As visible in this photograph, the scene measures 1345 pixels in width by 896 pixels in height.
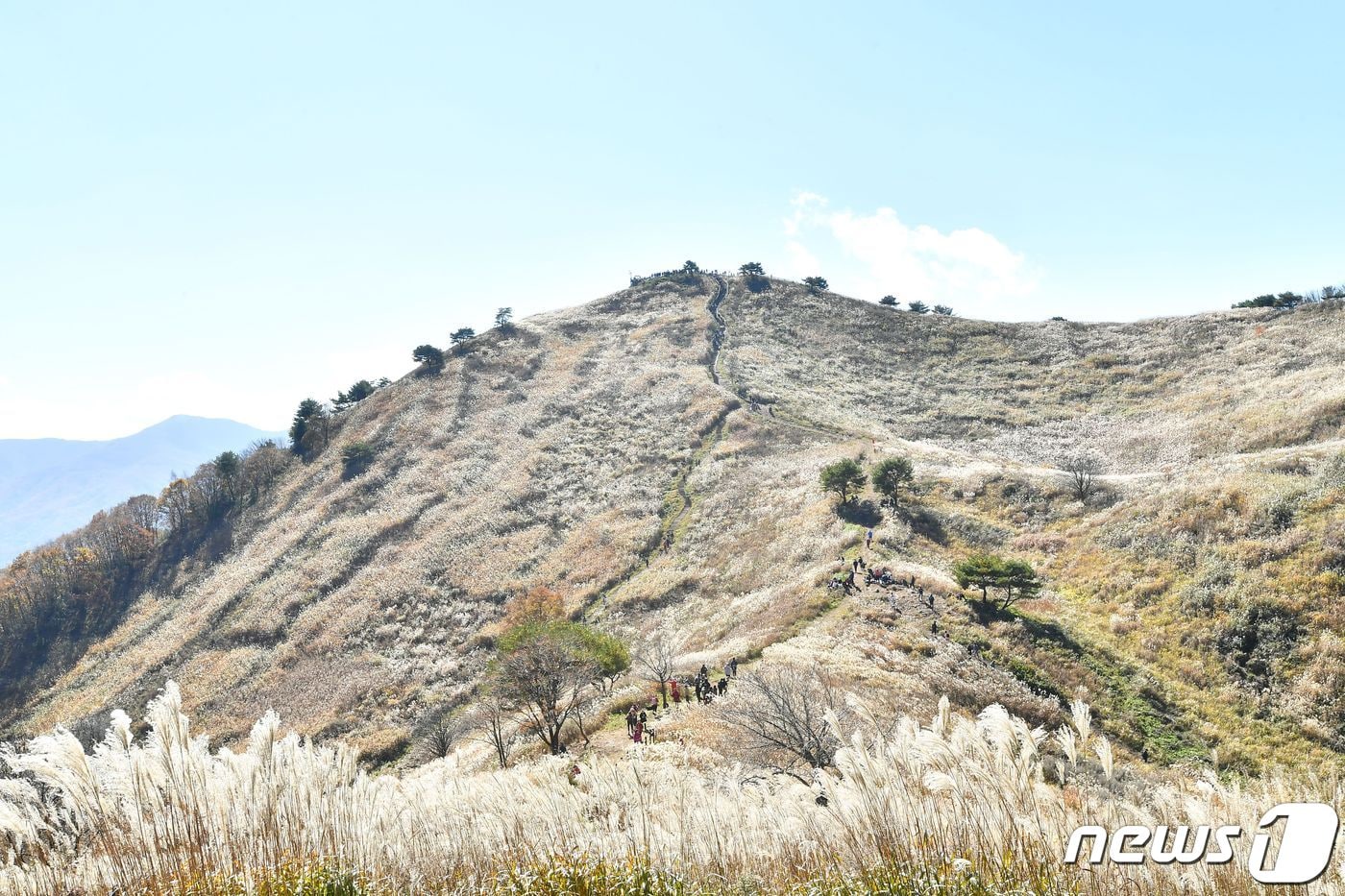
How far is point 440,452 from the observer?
75.4m

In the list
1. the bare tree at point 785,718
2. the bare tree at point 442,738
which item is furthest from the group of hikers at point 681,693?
the bare tree at point 442,738

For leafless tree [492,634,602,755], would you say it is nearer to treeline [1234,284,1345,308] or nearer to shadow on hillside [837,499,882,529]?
shadow on hillside [837,499,882,529]

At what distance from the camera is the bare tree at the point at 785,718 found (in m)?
12.8

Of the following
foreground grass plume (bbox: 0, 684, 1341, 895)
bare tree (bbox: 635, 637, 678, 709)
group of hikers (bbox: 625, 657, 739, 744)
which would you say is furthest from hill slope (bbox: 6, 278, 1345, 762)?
foreground grass plume (bbox: 0, 684, 1341, 895)

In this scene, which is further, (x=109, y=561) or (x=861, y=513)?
(x=109, y=561)

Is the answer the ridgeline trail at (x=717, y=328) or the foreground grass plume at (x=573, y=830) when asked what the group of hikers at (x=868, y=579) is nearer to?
the foreground grass plume at (x=573, y=830)

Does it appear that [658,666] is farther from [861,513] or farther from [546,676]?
[861,513]

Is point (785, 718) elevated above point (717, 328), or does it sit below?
below

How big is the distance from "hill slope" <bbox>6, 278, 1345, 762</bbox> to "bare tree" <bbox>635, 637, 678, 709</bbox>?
139cm

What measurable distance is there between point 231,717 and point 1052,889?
174 feet

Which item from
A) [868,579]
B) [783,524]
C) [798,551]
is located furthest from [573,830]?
[783,524]

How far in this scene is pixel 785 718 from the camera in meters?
12.8

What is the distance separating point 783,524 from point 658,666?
19.9 m

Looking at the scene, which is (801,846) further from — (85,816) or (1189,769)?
(1189,769)
